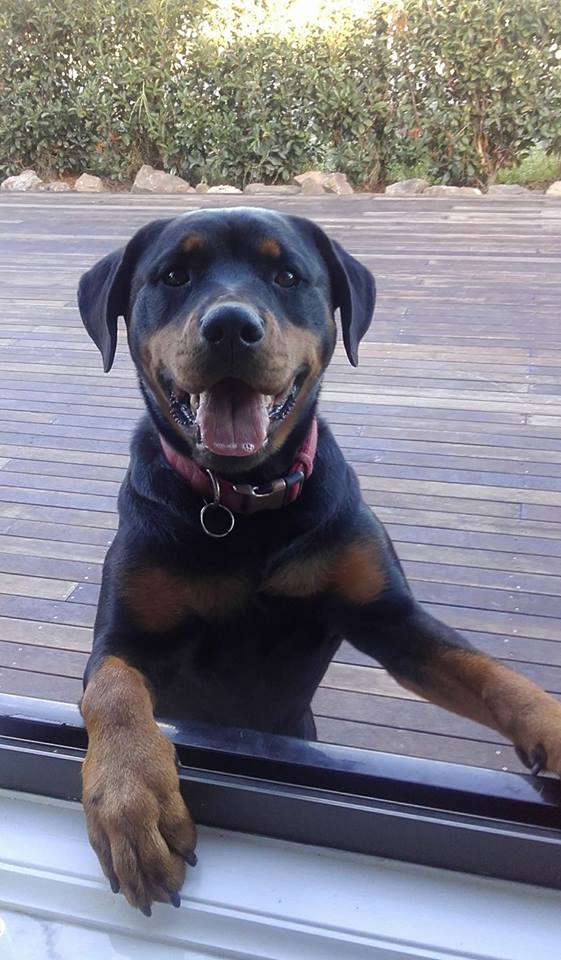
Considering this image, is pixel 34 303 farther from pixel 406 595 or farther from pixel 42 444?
pixel 406 595

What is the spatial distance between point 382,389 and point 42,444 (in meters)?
1.12

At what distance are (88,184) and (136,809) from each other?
219 inches

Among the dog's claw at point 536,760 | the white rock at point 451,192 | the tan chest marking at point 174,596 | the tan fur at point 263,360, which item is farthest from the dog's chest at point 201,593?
the white rock at point 451,192

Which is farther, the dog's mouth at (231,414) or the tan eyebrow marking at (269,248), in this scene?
the tan eyebrow marking at (269,248)

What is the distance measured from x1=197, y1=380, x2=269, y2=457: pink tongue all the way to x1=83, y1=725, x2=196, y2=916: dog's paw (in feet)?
1.55

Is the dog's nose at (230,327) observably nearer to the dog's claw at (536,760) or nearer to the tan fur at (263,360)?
the tan fur at (263,360)

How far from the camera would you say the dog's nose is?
1.36 m

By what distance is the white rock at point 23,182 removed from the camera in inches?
242

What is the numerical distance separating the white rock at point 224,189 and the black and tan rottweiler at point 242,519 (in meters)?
4.20

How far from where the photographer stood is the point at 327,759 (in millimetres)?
1135

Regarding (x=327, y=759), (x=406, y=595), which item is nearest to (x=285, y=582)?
(x=406, y=595)

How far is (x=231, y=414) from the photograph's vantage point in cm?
144

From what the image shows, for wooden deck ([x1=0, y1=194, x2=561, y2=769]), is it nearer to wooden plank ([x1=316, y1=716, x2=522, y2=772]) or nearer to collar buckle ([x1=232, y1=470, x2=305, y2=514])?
wooden plank ([x1=316, y1=716, x2=522, y2=772])

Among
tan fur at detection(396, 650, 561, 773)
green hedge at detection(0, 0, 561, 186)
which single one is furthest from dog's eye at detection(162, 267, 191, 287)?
green hedge at detection(0, 0, 561, 186)
